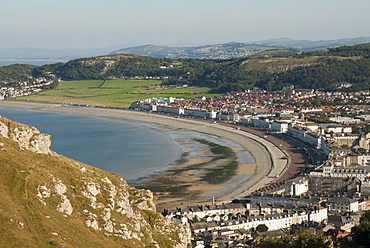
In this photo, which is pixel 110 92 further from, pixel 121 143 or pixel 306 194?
pixel 306 194

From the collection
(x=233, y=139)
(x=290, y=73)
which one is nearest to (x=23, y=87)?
(x=290, y=73)

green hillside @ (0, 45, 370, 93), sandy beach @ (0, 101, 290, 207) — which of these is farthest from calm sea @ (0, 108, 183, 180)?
green hillside @ (0, 45, 370, 93)

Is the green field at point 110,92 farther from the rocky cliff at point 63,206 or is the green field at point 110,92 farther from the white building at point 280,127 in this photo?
the rocky cliff at point 63,206

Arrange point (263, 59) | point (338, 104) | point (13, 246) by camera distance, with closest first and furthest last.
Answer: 1. point (13, 246)
2. point (338, 104)
3. point (263, 59)

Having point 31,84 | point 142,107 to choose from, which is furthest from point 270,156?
point 31,84

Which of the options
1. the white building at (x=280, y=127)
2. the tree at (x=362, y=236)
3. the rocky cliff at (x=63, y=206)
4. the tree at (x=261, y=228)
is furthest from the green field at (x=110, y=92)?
the rocky cliff at (x=63, y=206)

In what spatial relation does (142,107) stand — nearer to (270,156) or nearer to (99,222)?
(270,156)
